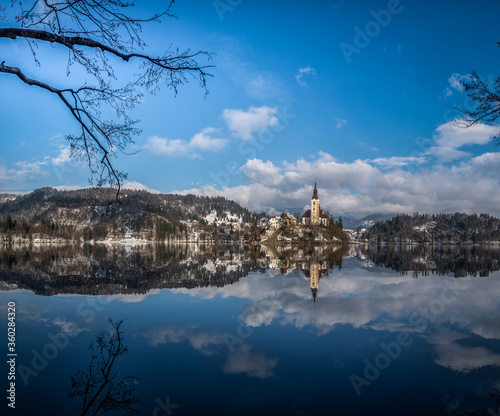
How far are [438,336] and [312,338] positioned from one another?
3323mm

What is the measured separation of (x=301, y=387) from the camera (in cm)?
564

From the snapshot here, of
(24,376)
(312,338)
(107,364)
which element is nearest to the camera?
(24,376)

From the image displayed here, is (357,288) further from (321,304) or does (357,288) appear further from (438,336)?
(438,336)

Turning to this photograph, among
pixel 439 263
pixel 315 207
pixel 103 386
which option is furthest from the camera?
pixel 315 207

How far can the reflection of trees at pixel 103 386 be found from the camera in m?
4.98

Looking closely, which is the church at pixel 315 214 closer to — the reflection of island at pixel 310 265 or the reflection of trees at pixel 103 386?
the reflection of island at pixel 310 265

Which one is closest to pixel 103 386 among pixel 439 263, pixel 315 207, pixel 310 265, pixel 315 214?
pixel 310 265

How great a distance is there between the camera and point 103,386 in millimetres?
5602

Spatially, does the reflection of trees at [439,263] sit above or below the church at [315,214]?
below

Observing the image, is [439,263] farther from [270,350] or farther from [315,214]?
[315,214]

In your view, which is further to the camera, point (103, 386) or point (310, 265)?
point (310, 265)

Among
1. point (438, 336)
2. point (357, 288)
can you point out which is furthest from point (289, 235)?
point (438, 336)

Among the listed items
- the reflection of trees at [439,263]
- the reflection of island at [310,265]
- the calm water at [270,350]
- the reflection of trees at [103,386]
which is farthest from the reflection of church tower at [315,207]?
the reflection of trees at [103,386]

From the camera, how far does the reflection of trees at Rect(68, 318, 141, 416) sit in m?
4.98
